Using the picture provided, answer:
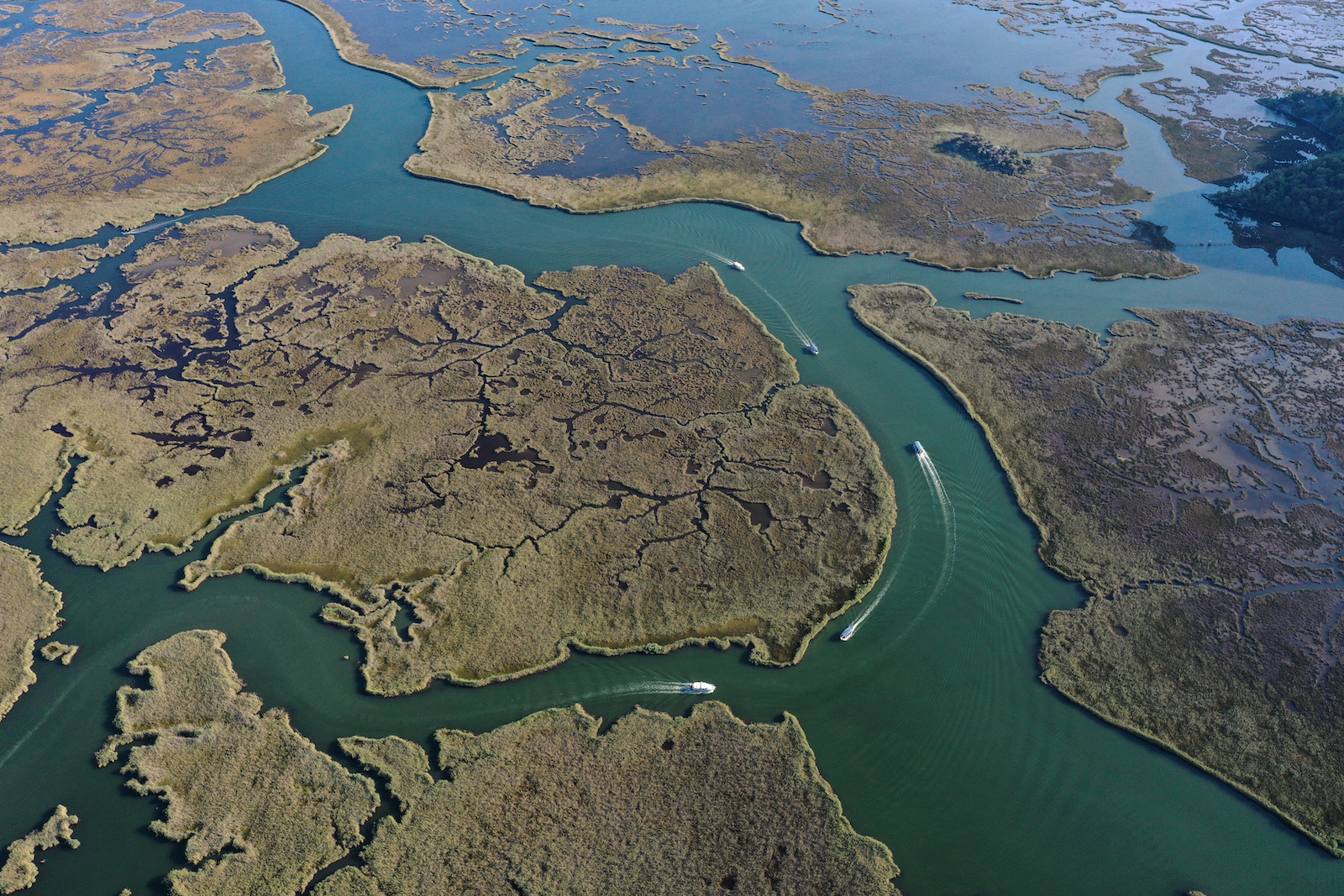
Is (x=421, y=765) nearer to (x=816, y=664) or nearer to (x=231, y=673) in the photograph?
(x=231, y=673)

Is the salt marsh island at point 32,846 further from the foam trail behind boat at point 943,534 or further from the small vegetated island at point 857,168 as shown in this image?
the small vegetated island at point 857,168

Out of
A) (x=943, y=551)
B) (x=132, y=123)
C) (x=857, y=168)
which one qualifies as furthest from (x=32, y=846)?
(x=132, y=123)

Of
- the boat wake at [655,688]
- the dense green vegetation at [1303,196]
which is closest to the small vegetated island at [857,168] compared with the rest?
the dense green vegetation at [1303,196]

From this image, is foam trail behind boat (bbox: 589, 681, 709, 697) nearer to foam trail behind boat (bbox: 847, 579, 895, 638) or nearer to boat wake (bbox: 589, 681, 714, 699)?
boat wake (bbox: 589, 681, 714, 699)

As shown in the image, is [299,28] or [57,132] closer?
[57,132]

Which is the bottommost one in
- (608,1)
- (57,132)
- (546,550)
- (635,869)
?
(635,869)

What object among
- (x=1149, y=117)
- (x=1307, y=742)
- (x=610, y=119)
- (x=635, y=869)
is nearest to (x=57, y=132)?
(x=610, y=119)
